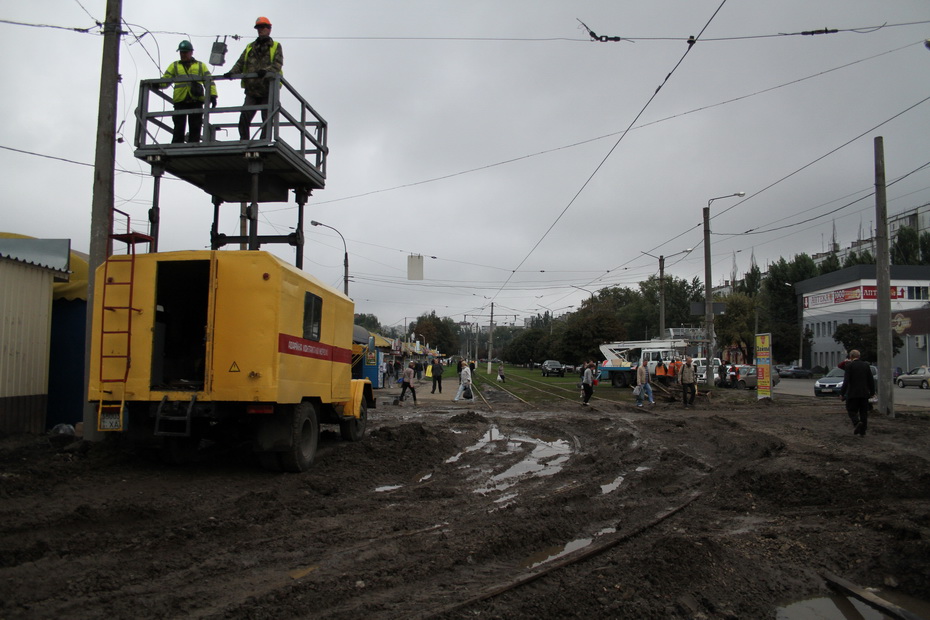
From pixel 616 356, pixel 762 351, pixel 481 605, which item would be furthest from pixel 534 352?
pixel 481 605

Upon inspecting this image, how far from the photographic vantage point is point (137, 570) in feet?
15.7

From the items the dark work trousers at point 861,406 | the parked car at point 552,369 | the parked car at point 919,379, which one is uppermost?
the dark work trousers at point 861,406

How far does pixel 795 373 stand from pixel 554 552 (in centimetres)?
6811

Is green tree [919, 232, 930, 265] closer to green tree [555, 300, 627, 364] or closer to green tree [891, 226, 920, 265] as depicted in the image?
green tree [891, 226, 920, 265]

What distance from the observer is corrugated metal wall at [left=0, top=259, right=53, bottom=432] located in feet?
33.4

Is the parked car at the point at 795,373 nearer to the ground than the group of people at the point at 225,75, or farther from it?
nearer to the ground

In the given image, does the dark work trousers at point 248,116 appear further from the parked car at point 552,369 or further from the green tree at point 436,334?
the green tree at point 436,334

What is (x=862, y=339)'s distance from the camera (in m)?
56.3

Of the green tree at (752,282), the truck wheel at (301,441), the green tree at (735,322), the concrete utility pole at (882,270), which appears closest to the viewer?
the truck wheel at (301,441)

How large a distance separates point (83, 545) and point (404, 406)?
19170 millimetres

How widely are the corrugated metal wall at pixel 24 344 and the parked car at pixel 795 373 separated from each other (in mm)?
65699

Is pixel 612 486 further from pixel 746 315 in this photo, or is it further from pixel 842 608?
pixel 746 315

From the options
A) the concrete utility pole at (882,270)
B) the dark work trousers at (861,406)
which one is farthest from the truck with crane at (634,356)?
the dark work trousers at (861,406)

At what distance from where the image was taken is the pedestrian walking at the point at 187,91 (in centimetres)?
1001
